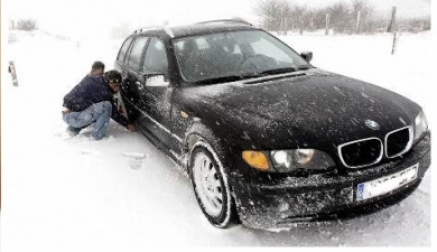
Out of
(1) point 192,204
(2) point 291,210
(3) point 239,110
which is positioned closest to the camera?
(2) point 291,210

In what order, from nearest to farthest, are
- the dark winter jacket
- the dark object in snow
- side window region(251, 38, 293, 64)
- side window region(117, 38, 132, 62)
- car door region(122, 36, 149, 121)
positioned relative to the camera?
side window region(251, 38, 293, 64), car door region(122, 36, 149, 121), the dark winter jacket, side window region(117, 38, 132, 62), the dark object in snow

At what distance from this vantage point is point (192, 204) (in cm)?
342

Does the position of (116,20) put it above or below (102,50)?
above

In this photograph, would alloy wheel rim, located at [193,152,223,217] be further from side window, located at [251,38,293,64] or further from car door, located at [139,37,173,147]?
side window, located at [251,38,293,64]

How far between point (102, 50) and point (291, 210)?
725 inches

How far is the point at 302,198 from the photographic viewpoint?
2.52 metres

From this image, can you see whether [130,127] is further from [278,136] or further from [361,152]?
[361,152]

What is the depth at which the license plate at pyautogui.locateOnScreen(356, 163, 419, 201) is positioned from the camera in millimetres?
2588

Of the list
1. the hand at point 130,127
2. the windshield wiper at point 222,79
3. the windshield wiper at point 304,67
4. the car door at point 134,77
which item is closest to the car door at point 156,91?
the car door at point 134,77

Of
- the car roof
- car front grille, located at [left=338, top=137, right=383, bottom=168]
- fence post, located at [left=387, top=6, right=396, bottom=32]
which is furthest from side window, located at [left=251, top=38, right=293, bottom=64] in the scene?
fence post, located at [left=387, top=6, right=396, bottom=32]

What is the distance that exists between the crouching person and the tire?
224 cm

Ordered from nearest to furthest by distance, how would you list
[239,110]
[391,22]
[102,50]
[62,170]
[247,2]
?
[239,110] < [62,170] < [247,2] < [391,22] < [102,50]

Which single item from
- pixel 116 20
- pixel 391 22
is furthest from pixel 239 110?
pixel 116 20

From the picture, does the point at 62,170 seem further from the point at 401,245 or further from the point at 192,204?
the point at 401,245
